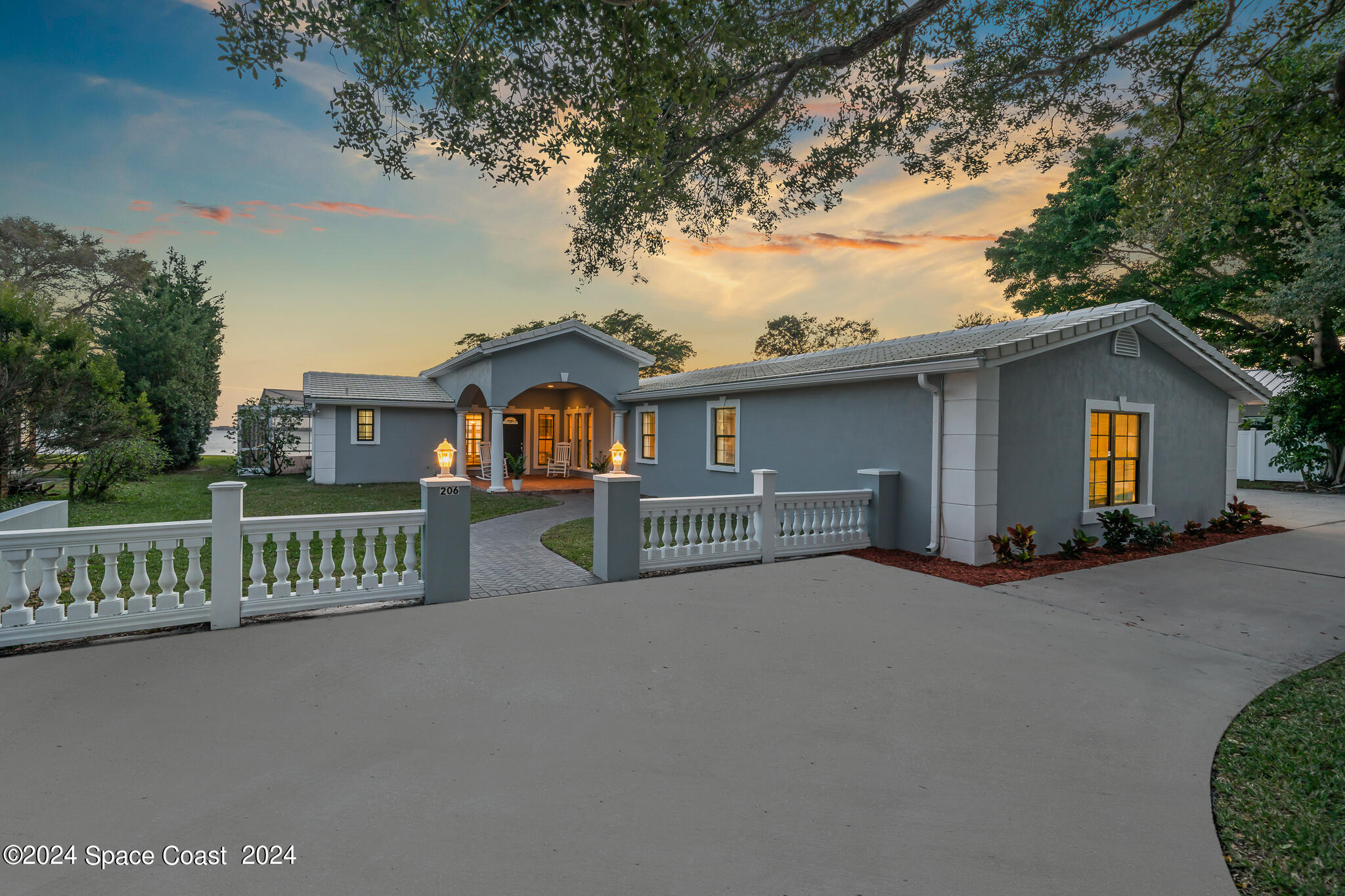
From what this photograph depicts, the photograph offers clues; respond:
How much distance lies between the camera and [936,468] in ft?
24.4

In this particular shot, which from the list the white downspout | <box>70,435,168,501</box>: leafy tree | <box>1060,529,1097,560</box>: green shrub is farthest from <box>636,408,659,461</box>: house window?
<box>70,435,168,501</box>: leafy tree

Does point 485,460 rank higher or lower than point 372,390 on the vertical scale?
lower

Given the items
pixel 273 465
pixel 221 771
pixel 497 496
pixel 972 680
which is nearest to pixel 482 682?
pixel 221 771

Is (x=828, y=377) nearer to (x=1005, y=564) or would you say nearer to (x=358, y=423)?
(x=1005, y=564)

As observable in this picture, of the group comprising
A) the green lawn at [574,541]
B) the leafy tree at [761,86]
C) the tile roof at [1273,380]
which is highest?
the leafy tree at [761,86]

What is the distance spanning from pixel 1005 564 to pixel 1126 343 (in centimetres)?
414

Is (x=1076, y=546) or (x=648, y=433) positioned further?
(x=648, y=433)

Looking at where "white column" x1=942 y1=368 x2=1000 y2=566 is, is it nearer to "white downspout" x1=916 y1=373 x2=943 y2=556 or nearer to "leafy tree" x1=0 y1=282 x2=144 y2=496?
"white downspout" x1=916 y1=373 x2=943 y2=556

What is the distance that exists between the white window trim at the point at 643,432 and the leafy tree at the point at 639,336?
67.6 feet

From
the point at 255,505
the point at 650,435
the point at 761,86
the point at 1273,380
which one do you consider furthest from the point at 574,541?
the point at 1273,380

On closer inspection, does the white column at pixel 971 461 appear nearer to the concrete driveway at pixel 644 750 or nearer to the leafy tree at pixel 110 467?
the concrete driveway at pixel 644 750

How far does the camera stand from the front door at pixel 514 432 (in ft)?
66.6

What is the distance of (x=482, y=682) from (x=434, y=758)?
885 millimetres

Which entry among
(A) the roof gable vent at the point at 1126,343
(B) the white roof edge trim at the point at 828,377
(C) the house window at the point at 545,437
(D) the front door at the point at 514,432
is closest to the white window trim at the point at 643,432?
(B) the white roof edge trim at the point at 828,377
